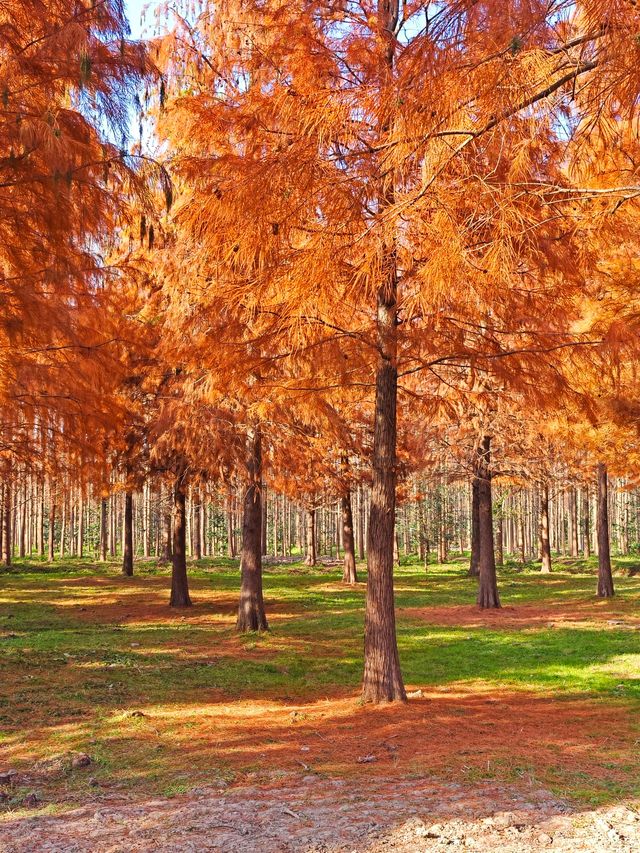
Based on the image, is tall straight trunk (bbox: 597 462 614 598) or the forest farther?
tall straight trunk (bbox: 597 462 614 598)

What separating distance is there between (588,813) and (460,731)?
111 inches

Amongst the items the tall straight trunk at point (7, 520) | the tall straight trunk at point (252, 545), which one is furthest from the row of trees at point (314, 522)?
the tall straight trunk at point (252, 545)

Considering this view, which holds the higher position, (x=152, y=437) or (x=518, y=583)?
(x=152, y=437)

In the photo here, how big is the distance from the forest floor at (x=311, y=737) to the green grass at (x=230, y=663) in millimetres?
43

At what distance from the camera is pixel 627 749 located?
6707 millimetres

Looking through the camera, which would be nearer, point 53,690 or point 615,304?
point 53,690

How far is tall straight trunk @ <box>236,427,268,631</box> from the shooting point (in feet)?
45.3

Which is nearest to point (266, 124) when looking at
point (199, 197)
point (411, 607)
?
point (199, 197)

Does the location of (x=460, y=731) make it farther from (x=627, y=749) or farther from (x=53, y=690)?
(x=53, y=690)

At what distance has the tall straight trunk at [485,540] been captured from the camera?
18125 mm

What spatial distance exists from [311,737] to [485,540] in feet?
38.3

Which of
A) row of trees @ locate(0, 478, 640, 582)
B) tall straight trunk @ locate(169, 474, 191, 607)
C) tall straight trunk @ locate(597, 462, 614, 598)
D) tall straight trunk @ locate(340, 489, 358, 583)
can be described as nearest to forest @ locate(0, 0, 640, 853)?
tall straight trunk @ locate(169, 474, 191, 607)

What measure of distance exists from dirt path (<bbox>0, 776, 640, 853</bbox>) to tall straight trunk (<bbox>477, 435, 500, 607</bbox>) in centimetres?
1312

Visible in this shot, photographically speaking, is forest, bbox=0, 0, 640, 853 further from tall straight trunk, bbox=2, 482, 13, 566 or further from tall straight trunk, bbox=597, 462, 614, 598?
tall straight trunk, bbox=2, 482, 13, 566
